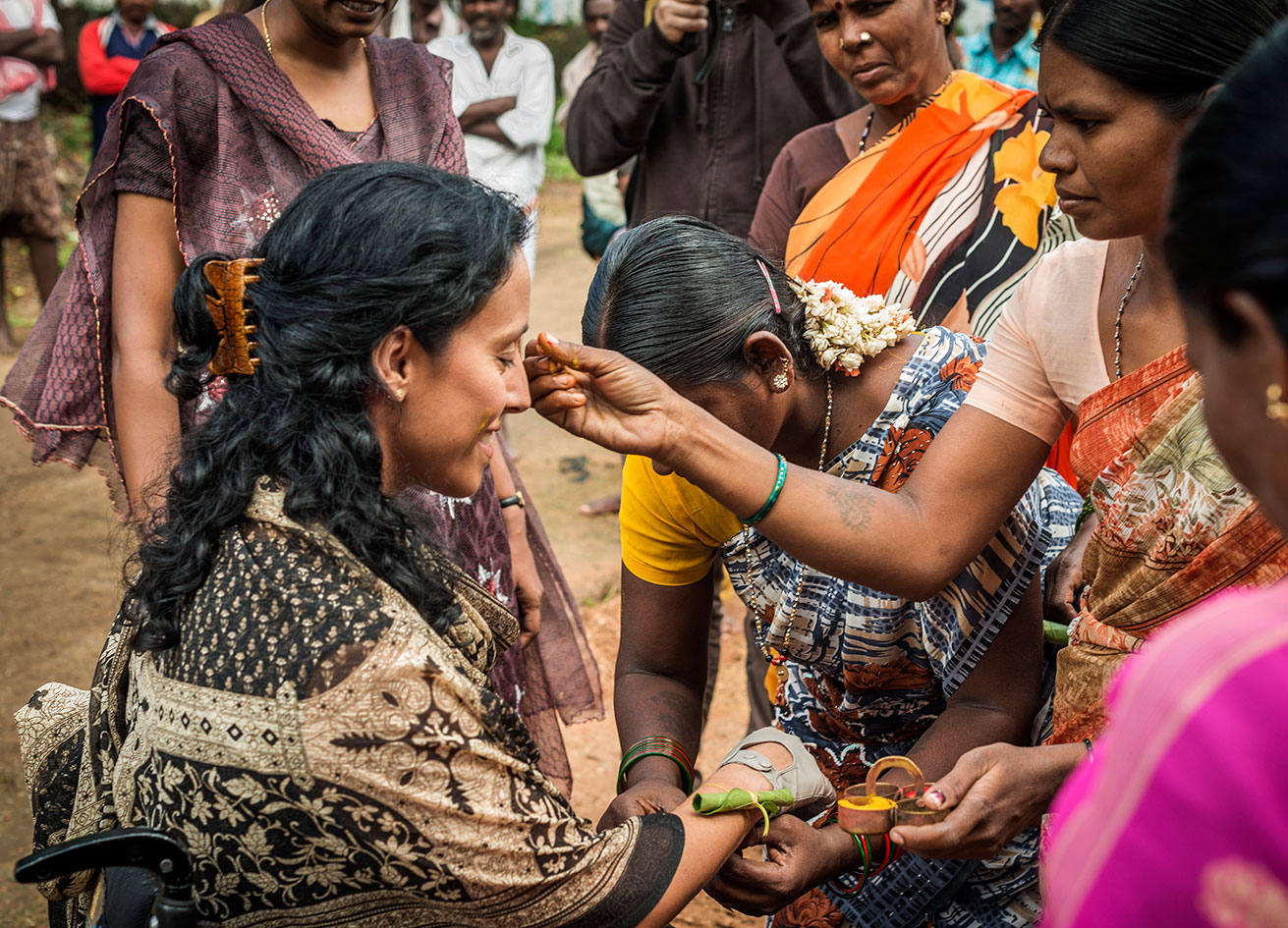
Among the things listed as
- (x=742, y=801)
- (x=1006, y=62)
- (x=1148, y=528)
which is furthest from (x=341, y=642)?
(x=1006, y=62)

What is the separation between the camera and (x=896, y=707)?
2.37m

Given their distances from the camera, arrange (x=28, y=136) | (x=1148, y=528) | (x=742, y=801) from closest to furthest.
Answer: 1. (x=1148, y=528)
2. (x=742, y=801)
3. (x=28, y=136)

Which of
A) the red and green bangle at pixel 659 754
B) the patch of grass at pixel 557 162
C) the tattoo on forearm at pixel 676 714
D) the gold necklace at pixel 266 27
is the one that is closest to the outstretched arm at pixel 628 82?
the gold necklace at pixel 266 27

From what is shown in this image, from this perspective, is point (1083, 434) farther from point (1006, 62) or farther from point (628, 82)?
point (1006, 62)

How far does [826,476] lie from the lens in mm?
2062

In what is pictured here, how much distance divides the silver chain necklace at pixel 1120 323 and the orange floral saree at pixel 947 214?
3.06ft

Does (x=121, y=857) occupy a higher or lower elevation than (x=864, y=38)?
lower

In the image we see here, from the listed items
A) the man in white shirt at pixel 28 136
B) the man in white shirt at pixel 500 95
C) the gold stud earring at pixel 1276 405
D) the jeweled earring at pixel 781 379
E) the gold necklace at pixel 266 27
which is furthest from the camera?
the man in white shirt at pixel 28 136

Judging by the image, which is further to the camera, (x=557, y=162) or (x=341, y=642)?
(x=557, y=162)

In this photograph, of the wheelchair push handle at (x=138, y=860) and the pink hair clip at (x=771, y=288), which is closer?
the wheelchair push handle at (x=138, y=860)

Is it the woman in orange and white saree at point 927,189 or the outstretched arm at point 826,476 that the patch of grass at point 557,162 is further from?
the outstretched arm at point 826,476

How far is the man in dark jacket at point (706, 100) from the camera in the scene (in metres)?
3.91

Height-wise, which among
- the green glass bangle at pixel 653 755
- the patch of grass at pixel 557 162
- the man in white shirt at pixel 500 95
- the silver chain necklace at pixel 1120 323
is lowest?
the patch of grass at pixel 557 162

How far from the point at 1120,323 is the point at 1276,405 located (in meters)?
1.17
